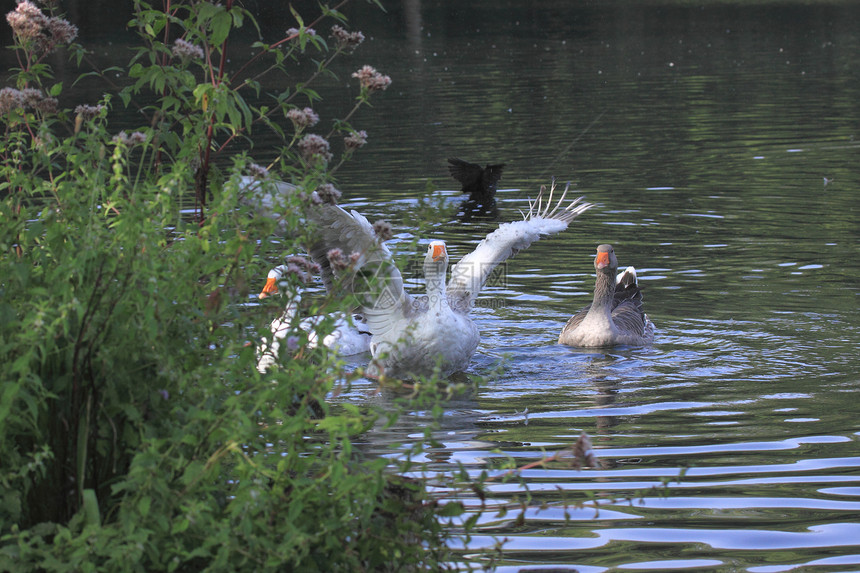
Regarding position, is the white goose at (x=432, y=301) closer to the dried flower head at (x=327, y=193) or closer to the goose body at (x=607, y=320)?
the goose body at (x=607, y=320)

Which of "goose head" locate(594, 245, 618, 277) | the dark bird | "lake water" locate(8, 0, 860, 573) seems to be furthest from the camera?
the dark bird

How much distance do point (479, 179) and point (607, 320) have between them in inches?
271

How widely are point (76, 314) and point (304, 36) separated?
1733mm

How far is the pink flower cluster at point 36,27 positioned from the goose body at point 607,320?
580 cm

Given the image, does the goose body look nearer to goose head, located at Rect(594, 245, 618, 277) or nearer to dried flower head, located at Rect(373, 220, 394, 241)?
goose head, located at Rect(594, 245, 618, 277)

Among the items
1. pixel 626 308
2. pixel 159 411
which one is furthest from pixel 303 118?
pixel 626 308

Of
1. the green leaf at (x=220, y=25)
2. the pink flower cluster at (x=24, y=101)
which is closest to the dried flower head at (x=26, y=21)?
the pink flower cluster at (x=24, y=101)

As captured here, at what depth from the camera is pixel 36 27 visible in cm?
421

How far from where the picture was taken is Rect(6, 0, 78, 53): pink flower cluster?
13.8 ft

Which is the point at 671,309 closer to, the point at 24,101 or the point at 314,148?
the point at 314,148

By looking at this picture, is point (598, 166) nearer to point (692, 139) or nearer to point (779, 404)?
point (692, 139)

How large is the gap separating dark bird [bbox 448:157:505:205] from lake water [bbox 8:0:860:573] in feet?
1.33

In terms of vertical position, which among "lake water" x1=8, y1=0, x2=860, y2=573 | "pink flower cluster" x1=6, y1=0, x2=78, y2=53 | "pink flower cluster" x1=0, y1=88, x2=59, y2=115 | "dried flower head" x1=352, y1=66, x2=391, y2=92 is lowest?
"lake water" x1=8, y1=0, x2=860, y2=573

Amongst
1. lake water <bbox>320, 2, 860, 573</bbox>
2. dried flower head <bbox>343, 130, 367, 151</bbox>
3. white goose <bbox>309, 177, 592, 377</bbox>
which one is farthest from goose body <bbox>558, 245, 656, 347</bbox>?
dried flower head <bbox>343, 130, 367, 151</bbox>
